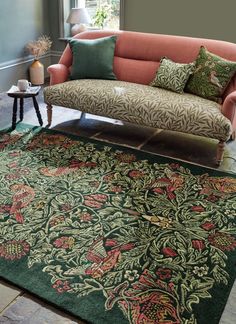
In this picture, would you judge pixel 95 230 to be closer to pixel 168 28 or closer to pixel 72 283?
pixel 72 283

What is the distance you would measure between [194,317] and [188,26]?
12.9 ft

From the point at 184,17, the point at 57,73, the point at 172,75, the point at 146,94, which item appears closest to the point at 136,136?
the point at 146,94

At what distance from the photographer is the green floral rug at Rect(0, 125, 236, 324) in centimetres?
157

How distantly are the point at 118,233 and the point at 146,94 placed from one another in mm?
1474

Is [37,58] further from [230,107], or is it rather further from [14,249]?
[14,249]

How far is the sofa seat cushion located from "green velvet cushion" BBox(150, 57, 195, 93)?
0.06m

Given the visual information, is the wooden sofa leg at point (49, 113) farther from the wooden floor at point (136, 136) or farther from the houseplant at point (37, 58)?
the houseplant at point (37, 58)

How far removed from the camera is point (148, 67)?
3428mm

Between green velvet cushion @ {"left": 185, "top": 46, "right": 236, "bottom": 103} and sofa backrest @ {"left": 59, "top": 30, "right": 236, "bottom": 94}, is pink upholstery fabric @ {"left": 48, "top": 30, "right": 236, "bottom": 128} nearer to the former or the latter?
sofa backrest @ {"left": 59, "top": 30, "right": 236, "bottom": 94}

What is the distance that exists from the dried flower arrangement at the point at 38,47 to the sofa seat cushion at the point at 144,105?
173 centimetres

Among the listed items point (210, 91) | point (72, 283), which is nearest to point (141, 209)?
point (72, 283)

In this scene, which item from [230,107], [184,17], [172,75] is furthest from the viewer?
[184,17]

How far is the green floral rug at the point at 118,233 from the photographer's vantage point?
5.15 ft

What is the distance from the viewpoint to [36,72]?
482 cm
